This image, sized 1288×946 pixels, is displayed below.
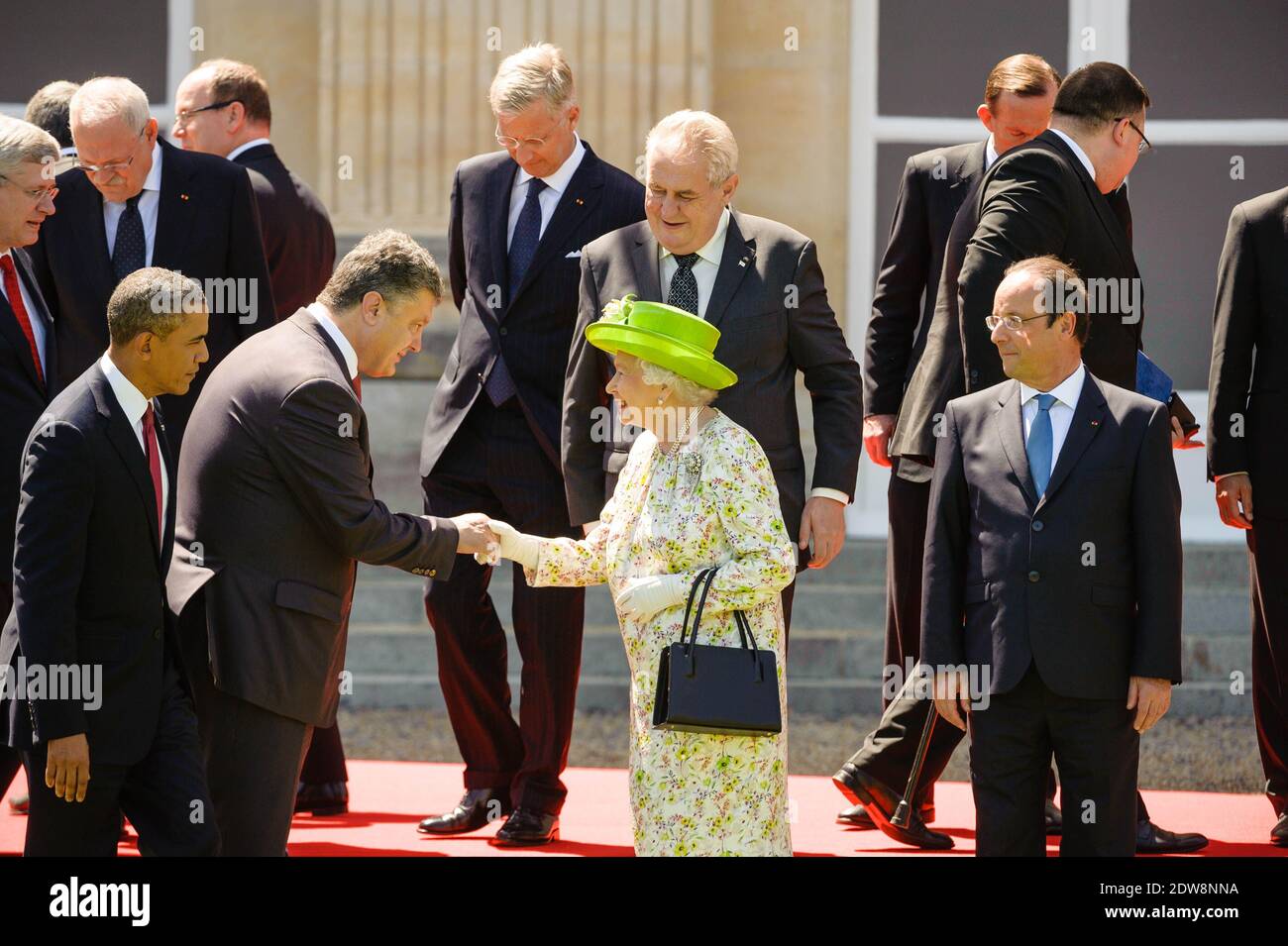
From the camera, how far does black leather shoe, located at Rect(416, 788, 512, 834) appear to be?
18.0 feet

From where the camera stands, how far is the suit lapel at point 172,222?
5543 millimetres

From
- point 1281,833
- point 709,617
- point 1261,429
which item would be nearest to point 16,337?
point 709,617

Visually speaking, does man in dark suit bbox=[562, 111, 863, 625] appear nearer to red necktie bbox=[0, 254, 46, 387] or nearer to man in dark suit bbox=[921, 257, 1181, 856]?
man in dark suit bbox=[921, 257, 1181, 856]

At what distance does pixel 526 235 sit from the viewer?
5668mm

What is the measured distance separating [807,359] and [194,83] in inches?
104

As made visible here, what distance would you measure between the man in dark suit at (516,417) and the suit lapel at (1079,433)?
168 centimetres

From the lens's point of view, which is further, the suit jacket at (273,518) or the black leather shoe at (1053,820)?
the black leather shoe at (1053,820)

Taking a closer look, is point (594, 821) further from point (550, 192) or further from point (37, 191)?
point (37, 191)

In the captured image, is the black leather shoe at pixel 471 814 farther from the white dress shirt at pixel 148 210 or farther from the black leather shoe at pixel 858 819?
the white dress shirt at pixel 148 210

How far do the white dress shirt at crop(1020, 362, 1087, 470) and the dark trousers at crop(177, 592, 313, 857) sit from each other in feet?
6.18

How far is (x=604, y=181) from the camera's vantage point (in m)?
5.66

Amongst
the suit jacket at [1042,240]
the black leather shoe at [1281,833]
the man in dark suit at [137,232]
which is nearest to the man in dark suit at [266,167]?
the man in dark suit at [137,232]

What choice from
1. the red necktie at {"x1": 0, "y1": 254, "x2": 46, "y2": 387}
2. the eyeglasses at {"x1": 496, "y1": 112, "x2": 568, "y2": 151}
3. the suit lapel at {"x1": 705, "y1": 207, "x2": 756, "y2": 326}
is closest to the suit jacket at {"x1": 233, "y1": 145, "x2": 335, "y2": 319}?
the eyeglasses at {"x1": 496, "y1": 112, "x2": 568, "y2": 151}
